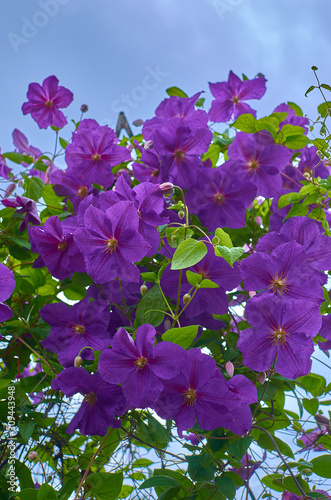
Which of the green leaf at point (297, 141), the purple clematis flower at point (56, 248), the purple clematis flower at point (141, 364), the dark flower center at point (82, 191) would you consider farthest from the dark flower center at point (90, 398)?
the green leaf at point (297, 141)

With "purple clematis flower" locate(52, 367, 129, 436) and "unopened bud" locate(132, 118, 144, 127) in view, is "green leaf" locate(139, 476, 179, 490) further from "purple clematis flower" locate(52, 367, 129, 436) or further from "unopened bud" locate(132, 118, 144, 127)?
"unopened bud" locate(132, 118, 144, 127)

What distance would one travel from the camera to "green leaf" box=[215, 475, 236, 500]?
0.84 meters

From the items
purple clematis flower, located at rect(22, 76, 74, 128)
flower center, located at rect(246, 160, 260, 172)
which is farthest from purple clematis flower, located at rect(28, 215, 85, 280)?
purple clematis flower, located at rect(22, 76, 74, 128)

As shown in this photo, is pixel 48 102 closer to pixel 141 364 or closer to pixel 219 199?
pixel 219 199

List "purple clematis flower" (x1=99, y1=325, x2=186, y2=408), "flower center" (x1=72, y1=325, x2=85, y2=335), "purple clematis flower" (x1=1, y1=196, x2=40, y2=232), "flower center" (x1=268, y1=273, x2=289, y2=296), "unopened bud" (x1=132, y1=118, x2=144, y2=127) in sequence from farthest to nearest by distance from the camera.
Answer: "unopened bud" (x1=132, y1=118, x2=144, y2=127), "purple clematis flower" (x1=1, y1=196, x2=40, y2=232), "flower center" (x1=72, y1=325, x2=85, y2=335), "flower center" (x1=268, y1=273, x2=289, y2=296), "purple clematis flower" (x1=99, y1=325, x2=186, y2=408)

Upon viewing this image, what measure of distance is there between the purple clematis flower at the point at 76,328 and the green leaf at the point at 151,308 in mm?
117

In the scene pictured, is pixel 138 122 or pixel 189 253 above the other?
pixel 138 122

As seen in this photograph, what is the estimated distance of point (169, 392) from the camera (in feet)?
2.39

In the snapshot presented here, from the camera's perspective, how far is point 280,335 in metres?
0.75

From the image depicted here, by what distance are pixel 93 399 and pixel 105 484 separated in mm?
164

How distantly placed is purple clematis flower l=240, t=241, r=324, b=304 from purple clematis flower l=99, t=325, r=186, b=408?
0.20m

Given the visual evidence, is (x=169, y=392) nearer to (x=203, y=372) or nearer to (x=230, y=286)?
(x=203, y=372)

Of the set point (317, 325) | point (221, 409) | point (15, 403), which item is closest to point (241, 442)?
point (221, 409)

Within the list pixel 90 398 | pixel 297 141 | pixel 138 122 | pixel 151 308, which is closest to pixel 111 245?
pixel 151 308
